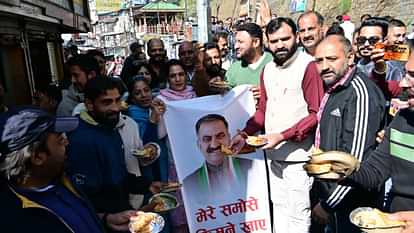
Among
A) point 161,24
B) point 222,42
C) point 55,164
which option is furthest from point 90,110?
point 161,24

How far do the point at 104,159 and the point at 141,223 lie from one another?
1.94ft

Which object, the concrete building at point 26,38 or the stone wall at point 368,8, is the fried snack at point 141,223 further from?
the stone wall at point 368,8

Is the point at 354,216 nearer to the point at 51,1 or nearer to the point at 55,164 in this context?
the point at 55,164

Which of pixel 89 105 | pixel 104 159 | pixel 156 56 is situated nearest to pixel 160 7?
pixel 156 56

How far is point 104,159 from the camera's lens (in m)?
2.48

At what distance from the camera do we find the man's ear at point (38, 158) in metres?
1.65

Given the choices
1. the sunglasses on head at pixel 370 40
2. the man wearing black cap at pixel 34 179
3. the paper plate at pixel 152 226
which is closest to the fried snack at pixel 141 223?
the paper plate at pixel 152 226

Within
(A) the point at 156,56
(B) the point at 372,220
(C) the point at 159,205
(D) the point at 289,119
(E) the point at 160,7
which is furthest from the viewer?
(E) the point at 160,7

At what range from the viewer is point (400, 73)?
131 inches

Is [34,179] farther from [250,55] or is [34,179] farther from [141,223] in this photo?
[250,55]

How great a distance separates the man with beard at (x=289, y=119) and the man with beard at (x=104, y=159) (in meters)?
1.10

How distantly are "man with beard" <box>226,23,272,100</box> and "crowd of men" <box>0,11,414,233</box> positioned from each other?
11 mm

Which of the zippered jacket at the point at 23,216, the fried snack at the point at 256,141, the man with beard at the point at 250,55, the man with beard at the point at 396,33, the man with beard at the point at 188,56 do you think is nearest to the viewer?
the zippered jacket at the point at 23,216

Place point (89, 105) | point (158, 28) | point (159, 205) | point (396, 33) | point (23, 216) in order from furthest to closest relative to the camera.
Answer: point (158, 28)
point (396, 33)
point (89, 105)
point (159, 205)
point (23, 216)
